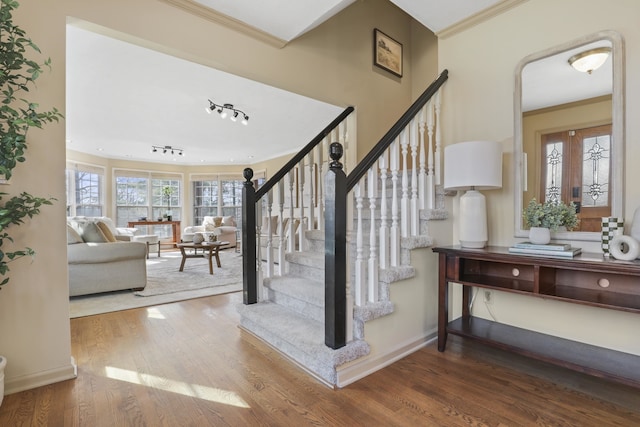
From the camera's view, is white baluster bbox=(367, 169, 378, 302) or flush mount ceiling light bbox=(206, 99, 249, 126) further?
flush mount ceiling light bbox=(206, 99, 249, 126)

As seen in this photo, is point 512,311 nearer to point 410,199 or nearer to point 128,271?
point 410,199

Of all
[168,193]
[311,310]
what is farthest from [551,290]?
[168,193]

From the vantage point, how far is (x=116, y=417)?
1514 mm

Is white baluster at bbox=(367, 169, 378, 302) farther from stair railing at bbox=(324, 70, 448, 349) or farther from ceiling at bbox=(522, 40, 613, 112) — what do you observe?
ceiling at bbox=(522, 40, 613, 112)

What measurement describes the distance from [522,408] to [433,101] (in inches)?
86.0

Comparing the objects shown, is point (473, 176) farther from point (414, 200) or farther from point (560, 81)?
point (560, 81)

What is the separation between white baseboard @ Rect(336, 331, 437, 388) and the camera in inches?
70.0

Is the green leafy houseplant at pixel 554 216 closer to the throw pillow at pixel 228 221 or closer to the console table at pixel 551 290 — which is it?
the console table at pixel 551 290

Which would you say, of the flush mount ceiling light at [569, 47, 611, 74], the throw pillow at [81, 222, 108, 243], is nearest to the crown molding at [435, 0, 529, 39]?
the flush mount ceiling light at [569, 47, 611, 74]

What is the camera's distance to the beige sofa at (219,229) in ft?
25.2

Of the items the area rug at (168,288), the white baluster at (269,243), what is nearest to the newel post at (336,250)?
the white baluster at (269,243)

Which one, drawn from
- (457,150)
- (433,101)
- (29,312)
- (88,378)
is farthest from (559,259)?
(29,312)

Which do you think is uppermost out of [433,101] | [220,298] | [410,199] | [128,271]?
[433,101]

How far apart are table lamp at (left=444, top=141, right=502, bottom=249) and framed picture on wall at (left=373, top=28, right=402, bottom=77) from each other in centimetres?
206
